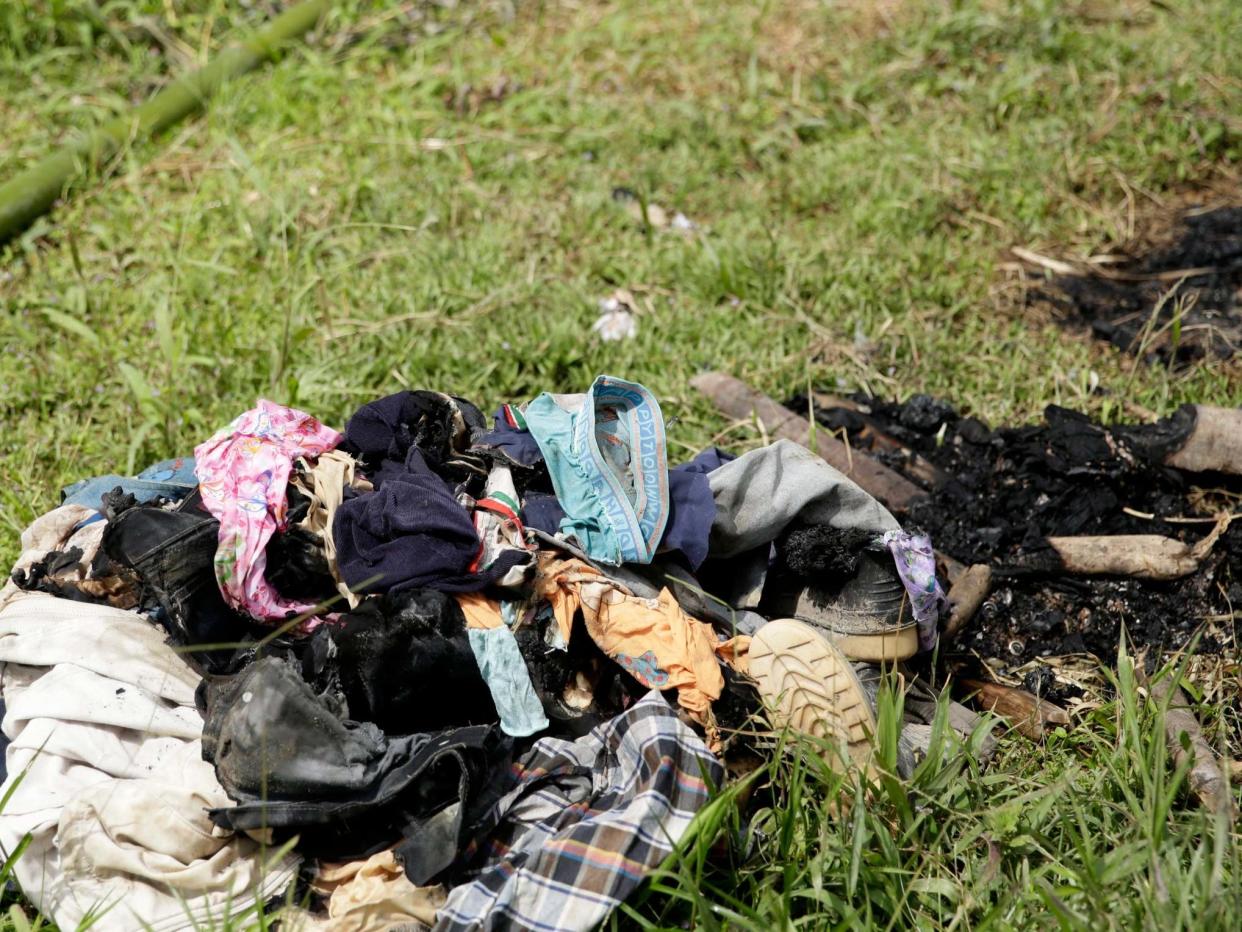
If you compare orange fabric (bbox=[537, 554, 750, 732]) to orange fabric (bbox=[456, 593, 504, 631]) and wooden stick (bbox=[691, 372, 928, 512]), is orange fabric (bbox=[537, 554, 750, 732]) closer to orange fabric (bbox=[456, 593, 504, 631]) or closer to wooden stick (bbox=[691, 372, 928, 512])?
orange fabric (bbox=[456, 593, 504, 631])

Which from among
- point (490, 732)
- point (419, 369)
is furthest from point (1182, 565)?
point (419, 369)

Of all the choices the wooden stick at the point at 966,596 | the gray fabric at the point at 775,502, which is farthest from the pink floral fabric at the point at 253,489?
the wooden stick at the point at 966,596

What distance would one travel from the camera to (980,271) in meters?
4.25

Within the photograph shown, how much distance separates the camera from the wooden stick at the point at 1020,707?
260 centimetres

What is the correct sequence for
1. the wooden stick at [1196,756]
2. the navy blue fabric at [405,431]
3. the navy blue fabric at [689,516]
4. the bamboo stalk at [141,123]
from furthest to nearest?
the bamboo stalk at [141,123]
the navy blue fabric at [405,431]
the navy blue fabric at [689,516]
the wooden stick at [1196,756]

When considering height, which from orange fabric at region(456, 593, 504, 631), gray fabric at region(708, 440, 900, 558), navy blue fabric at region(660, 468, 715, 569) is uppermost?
orange fabric at region(456, 593, 504, 631)

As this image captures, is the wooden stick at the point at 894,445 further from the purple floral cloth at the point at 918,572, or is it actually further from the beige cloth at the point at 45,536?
the beige cloth at the point at 45,536

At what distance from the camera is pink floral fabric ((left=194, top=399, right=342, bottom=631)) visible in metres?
2.31

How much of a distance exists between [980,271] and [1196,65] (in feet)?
6.01

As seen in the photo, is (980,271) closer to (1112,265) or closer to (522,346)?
(1112,265)

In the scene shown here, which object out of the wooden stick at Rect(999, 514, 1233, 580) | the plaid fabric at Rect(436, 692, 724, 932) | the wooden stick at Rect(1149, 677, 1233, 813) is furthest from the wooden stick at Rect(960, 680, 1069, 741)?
the plaid fabric at Rect(436, 692, 724, 932)

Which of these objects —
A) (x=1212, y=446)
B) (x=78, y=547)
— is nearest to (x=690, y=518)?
(x=78, y=547)

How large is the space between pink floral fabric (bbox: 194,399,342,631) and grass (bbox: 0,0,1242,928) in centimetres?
91

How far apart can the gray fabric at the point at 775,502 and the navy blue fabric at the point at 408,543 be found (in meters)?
0.54
